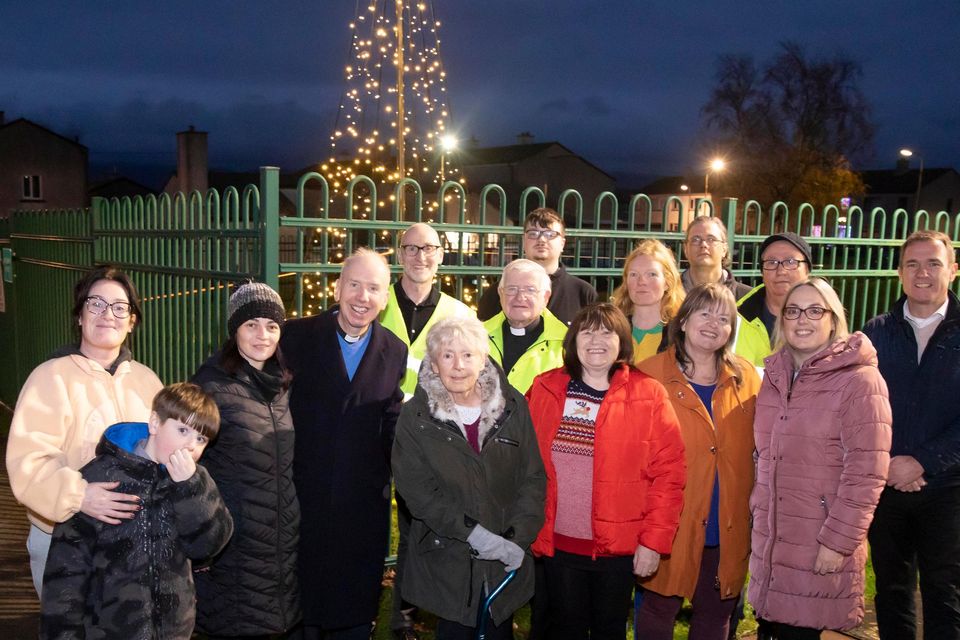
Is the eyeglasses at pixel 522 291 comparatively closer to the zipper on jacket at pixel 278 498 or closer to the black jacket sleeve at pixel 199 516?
the zipper on jacket at pixel 278 498

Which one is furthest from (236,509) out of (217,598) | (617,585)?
(617,585)

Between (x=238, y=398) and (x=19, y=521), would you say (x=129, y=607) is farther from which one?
(x=19, y=521)

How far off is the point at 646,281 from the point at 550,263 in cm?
64

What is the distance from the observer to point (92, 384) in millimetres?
3064

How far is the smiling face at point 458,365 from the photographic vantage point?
3178mm

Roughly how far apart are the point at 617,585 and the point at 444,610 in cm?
78

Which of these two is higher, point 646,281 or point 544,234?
point 544,234

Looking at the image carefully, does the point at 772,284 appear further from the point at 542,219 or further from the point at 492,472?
the point at 492,472

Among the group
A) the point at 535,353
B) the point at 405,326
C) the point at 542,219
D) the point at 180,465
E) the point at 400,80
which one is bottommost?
the point at 180,465

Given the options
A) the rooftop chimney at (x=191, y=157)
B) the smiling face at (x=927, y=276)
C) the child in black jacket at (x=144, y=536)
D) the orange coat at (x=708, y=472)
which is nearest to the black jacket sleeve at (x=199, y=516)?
the child in black jacket at (x=144, y=536)

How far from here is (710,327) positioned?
3508 millimetres

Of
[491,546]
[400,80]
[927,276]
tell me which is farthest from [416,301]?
[400,80]

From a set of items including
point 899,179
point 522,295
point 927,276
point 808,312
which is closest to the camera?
point 808,312

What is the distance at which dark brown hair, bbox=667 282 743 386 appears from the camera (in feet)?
11.6
